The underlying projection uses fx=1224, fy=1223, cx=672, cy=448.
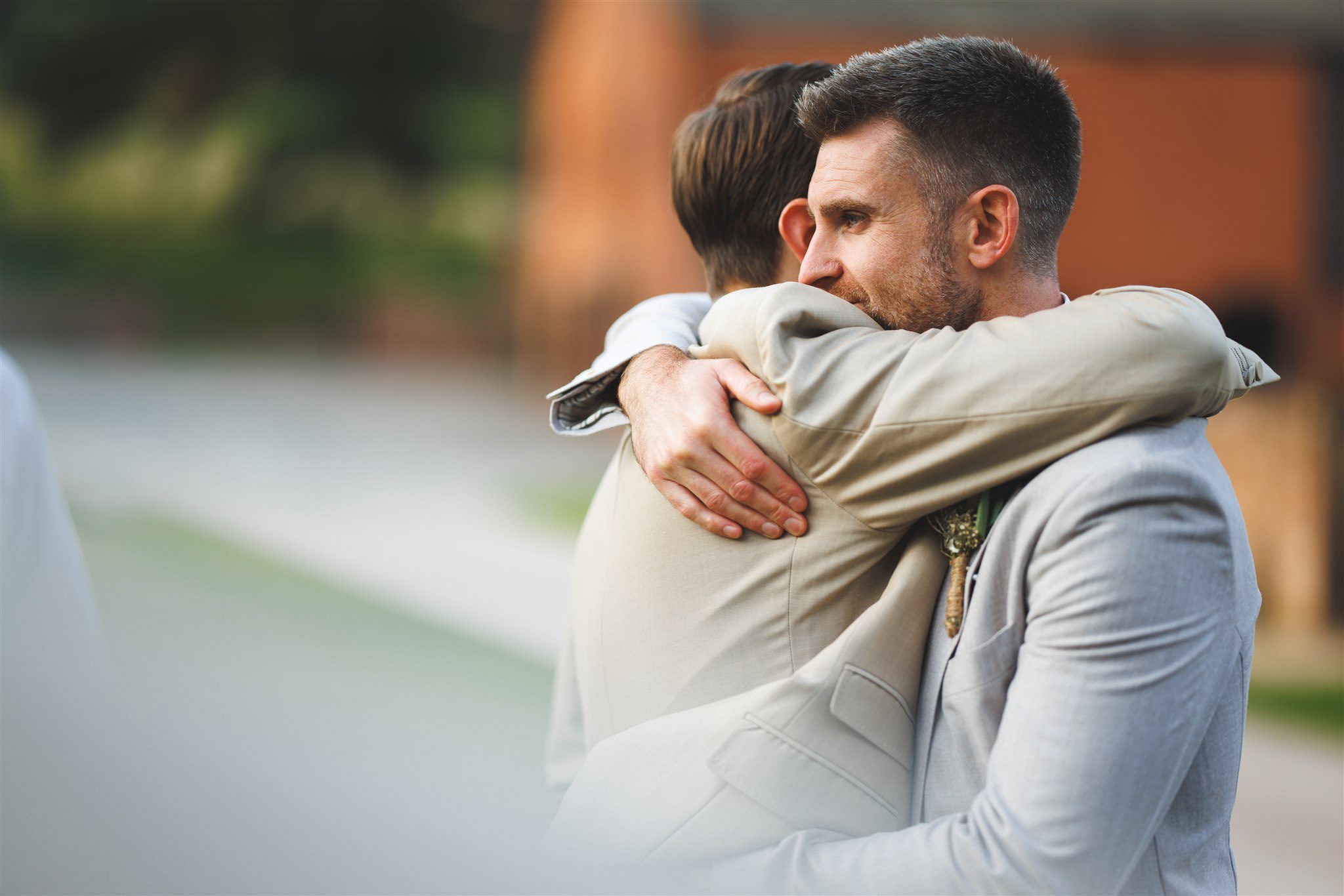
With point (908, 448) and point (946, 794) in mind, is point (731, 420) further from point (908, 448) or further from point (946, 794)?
point (946, 794)

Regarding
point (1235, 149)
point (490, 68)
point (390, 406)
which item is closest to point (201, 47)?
point (490, 68)

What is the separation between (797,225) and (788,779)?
901 millimetres

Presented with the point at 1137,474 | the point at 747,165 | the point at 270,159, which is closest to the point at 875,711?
the point at 1137,474

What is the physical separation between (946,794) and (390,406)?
1763 cm

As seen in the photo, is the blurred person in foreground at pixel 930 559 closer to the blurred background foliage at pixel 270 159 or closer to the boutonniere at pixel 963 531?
the boutonniere at pixel 963 531

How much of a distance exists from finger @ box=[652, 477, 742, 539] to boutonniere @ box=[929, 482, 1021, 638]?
25 cm

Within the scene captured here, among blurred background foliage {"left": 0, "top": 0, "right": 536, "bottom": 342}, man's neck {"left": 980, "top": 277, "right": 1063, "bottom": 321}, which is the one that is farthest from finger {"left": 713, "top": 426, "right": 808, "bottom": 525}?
blurred background foliage {"left": 0, "top": 0, "right": 536, "bottom": 342}

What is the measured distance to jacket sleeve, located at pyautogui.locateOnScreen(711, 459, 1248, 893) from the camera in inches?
48.3

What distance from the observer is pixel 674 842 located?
1.40 meters

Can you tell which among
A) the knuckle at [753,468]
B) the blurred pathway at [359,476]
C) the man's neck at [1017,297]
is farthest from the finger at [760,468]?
the blurred pathway at [359,476]

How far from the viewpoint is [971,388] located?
129 centimetres

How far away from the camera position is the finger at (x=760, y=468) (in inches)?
56.4

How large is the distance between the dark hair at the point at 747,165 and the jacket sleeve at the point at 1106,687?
879 mm

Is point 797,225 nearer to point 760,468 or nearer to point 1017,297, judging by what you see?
point 1017,297
